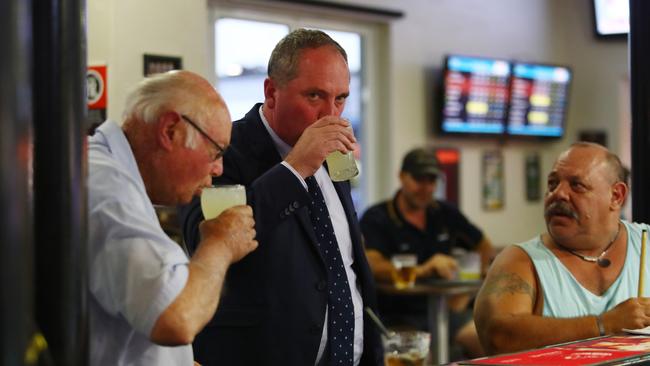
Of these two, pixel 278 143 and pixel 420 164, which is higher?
pixel 278 143

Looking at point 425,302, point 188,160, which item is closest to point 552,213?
point 188,160

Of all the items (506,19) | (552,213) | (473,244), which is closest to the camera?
(552,213)

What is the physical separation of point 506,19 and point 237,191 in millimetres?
6438

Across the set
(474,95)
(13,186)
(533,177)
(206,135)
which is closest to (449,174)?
(474,95)

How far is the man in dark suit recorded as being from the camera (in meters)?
2.13

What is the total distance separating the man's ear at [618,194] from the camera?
275cm

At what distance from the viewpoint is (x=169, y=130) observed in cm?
171

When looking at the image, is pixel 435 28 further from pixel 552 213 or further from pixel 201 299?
pixel 201 299

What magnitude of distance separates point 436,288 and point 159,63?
2.27 meters

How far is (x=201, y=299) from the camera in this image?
5.03 ft

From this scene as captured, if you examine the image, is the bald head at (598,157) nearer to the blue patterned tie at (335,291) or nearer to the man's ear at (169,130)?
the blue patterned tie at (335,291)

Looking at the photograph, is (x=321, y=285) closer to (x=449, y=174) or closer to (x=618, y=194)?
(x=618, y=194)

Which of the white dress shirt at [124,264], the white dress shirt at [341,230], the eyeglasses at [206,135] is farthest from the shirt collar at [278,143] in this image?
the white dress shirt at [124,264]

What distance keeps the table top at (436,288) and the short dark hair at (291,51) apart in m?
2.69
